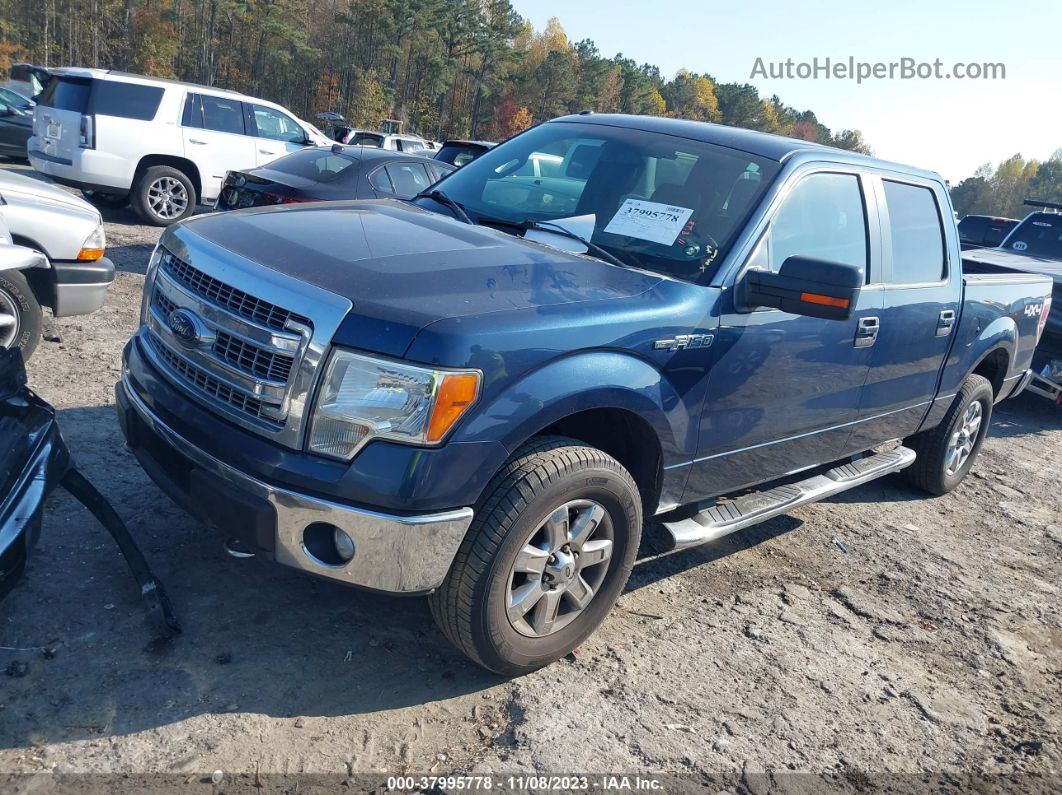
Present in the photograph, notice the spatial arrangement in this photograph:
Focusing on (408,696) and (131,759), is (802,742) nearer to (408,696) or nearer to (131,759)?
(408,696)

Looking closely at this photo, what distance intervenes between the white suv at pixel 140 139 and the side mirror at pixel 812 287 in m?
9.73

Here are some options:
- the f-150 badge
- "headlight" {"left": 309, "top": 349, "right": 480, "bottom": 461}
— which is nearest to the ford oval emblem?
"headlight" {"left": 309, "top": 349, "right": 480, "bottom": 461}

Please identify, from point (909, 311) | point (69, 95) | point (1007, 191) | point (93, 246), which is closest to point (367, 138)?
point (69, 95)

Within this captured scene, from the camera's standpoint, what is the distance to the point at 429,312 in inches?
101

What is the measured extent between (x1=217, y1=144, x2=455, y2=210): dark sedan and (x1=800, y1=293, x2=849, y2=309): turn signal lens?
5.95 meters

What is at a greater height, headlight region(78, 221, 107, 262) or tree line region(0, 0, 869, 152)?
tree line region(0, 0, 869, 152)

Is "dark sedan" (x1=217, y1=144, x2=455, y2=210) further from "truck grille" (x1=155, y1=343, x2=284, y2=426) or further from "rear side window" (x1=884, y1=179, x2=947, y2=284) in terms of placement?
"truck grille" (x1=155, y1=343, x2=284, y2=426)

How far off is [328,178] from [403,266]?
6.69 meters

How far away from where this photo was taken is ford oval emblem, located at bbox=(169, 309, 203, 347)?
287 cm

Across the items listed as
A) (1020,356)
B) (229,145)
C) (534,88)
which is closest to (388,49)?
(534,88)

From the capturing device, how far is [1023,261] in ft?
31.1

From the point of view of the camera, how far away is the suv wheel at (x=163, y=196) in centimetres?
1080

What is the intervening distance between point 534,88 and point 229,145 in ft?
225

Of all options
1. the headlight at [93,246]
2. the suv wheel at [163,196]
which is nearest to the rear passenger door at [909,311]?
the headlight at [93,246]
